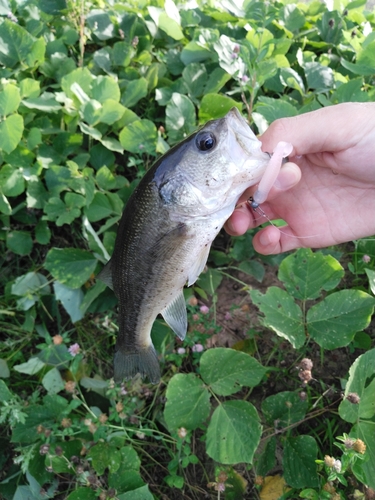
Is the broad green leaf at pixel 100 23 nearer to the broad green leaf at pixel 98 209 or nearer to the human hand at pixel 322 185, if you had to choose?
the broad green leaf at pixel 98 209

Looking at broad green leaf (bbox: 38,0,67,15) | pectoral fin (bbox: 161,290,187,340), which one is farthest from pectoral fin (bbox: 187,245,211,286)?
broad green leaf (bbox: 38,0,67,15)

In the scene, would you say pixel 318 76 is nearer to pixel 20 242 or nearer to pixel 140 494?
pixel 20 242

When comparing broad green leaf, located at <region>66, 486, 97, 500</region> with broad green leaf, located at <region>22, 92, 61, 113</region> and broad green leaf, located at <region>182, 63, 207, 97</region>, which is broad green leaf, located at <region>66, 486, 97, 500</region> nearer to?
broad green leaf, located at <region>22, 92, 61, 113</region>

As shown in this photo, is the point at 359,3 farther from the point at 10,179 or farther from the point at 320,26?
the point at 10,179

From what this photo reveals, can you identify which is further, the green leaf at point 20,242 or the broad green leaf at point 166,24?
the broad green leaf at point 166,24

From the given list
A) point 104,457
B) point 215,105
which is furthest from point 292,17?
point 104,457

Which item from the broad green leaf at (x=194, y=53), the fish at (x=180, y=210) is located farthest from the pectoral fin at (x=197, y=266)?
the broad green leaf at (x=194, y=53)

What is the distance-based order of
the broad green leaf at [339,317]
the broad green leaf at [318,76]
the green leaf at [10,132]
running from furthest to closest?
1. the broad green leaf at [318,76]
2. the green leaf at [10,132]
3. the broad green leaf at [339,317]
